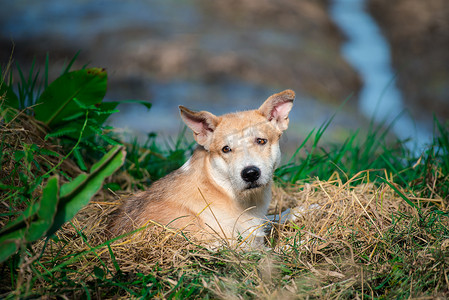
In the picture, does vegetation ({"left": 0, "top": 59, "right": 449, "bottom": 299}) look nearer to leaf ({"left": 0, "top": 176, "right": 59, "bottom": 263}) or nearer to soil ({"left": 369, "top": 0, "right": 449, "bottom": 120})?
leaf ({"left": 0, "top": 176, "right": 59, "bottom": 263})

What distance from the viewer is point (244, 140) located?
12.1ft

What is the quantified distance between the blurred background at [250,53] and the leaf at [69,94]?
5.44 m

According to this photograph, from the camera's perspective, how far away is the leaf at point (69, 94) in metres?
4.13

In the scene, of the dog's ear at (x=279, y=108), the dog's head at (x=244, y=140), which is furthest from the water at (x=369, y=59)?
the dog's head at (x=244, y=140)

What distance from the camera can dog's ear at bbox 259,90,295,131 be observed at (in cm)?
386

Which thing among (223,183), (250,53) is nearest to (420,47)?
(250,53)

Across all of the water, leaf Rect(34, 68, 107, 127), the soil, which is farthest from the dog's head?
the soil

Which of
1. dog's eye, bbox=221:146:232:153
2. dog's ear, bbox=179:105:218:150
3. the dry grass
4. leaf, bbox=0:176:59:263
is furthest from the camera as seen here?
dog's ear, bbox=179:105:218:150

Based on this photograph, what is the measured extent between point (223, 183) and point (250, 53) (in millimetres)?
9727

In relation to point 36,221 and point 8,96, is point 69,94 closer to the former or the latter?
point 8,96

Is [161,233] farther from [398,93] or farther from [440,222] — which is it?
[398,93]

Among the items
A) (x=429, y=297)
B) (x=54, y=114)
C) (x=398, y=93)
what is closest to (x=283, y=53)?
(x=398, y=93)

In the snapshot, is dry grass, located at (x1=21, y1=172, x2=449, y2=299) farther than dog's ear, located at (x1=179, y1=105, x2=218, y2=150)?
No

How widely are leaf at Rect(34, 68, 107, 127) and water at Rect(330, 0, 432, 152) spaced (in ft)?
30.5
